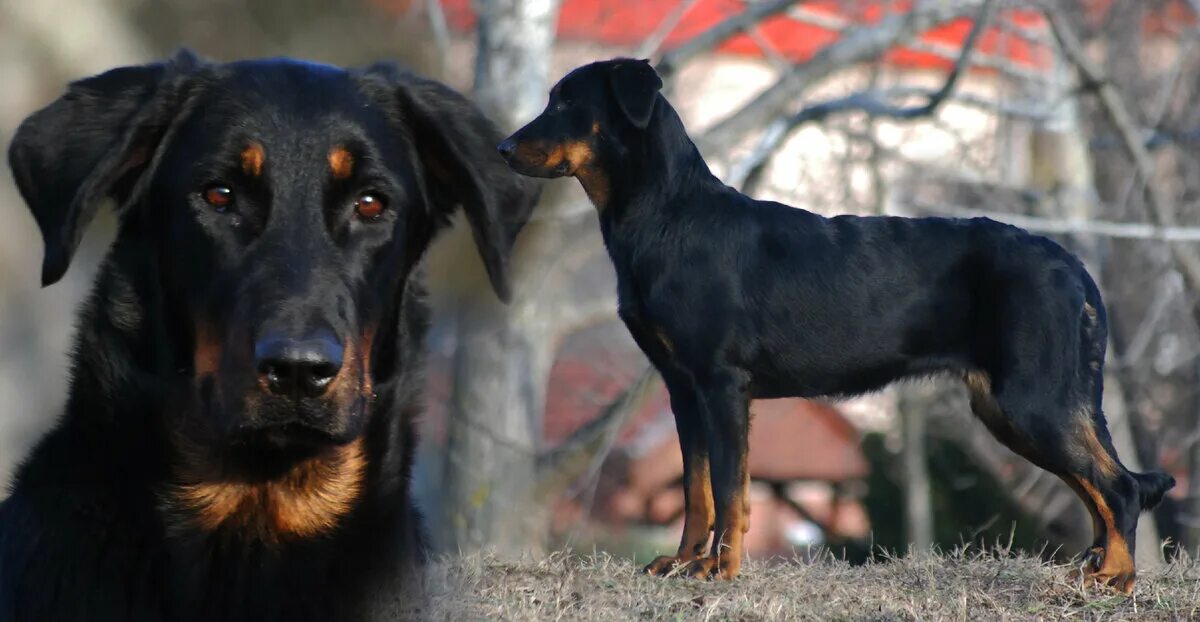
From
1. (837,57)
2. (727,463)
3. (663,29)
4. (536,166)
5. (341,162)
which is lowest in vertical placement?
(727,463)

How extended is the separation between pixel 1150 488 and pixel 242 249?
355 cm

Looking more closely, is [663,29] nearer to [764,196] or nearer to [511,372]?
[764,196]

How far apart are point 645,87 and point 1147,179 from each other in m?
10.6

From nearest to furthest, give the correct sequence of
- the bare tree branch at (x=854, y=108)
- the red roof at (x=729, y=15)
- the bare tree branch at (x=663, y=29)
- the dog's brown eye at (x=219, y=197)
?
the dog's brown eye at (x=219, y=197) < the bare tree branch at (x=854, y=108) < the bare tree branch at (x=663, y=29) < the red roof at (x=729, y=15)

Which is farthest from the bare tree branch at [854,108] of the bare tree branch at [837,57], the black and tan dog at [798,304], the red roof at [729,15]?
the black and tan dog at [798,304]

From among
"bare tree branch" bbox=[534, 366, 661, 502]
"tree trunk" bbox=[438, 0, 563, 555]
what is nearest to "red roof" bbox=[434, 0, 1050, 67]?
"tree trunk" bbox=[438, 0, 563, 555]

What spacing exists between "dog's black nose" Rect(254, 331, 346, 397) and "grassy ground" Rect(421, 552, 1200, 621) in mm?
1134

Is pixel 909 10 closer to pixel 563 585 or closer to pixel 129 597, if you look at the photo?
pixel 563 585

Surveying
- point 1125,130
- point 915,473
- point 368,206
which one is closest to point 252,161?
point 368,206

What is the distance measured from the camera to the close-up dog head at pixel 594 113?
5273 millimetres

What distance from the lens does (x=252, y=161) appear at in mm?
3318

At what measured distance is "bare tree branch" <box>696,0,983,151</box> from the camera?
49.1 feet

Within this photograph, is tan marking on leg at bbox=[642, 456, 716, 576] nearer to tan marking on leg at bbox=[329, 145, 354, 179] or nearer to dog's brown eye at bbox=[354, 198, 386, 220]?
dog's brown eye at bbox=[354, 198, 386, 220]

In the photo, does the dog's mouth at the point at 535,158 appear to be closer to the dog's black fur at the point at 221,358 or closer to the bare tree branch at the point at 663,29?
the dog's black fur at the point at 221,358
